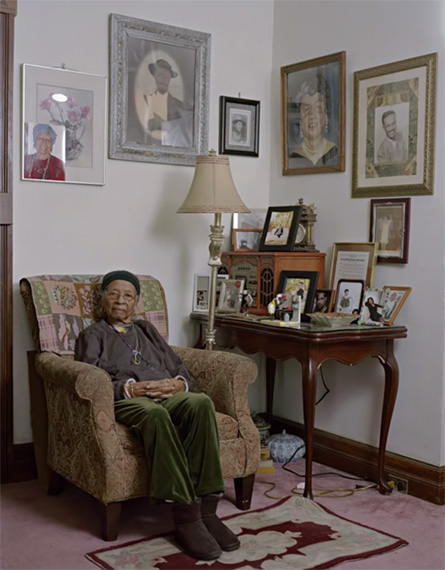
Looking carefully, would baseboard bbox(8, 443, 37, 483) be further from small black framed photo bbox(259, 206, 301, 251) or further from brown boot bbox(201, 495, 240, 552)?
small black framed photo bbox(259, 206, 301, 251)

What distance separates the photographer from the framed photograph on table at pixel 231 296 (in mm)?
4047

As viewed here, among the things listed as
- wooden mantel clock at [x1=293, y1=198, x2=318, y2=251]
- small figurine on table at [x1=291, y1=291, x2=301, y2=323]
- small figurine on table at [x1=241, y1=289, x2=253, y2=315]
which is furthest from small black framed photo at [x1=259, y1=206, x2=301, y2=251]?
small figurine on table at [x1=291, y1=291, x2=301, y2=323]

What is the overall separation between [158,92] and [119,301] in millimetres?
1300

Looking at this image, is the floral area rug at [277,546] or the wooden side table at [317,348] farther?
the wooden side table at [317,348]

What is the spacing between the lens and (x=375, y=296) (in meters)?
3.68

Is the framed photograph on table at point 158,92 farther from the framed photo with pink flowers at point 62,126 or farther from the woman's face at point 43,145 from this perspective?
the woman's face at point 43,145

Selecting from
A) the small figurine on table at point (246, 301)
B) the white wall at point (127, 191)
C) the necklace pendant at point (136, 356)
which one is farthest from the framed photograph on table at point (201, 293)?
the necklace pendant at point (136, 356)

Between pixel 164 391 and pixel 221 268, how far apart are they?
1.25 m

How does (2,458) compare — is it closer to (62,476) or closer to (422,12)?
(62,476)

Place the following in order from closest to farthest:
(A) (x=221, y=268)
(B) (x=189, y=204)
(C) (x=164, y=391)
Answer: (C) (x=164, y=391), (B) (x=189, y=204), (A) (x=221, y=268)

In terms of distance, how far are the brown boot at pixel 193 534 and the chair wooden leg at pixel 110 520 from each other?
0.24 meters

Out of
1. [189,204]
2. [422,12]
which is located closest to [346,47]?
[422,12]

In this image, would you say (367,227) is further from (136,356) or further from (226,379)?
(136,356)

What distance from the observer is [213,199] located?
3781mm
